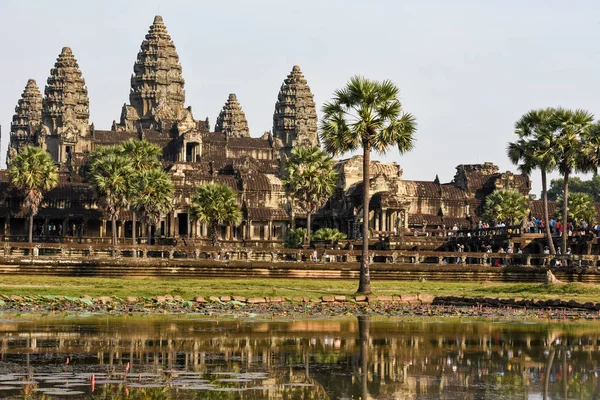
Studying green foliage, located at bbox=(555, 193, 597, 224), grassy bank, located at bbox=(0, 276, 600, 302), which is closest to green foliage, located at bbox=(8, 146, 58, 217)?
grassy bank, located at bbox=(0, 276, 600, 302)

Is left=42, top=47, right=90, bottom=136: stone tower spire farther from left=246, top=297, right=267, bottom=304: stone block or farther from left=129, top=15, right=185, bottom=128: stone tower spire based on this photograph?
left=246, top=297, right=267, bottom=304: stone block

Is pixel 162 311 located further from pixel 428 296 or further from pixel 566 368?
pixel 566 368

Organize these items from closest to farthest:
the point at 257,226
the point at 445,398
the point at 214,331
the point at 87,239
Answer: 1. the point at 445,398
2. the point at 214,331
3. the point at 87,239
4. the point at 257,226

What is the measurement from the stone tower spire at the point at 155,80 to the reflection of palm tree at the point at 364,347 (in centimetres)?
14839

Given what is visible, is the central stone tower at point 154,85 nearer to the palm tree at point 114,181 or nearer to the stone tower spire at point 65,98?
the stone tower spire at point 65,98

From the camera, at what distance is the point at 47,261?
61.8 m

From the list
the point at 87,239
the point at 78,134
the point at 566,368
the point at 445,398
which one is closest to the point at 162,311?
the point at 566,368

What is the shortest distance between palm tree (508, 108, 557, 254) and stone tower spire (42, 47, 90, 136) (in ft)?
351

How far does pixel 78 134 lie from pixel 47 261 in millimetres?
108210

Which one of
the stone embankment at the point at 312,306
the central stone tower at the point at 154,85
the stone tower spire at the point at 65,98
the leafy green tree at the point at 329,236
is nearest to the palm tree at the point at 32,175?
the leafy green tree at the point at 329,236

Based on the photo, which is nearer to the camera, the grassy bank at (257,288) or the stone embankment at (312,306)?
the stone embankment at (312,306)

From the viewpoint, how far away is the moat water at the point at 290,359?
22.3m

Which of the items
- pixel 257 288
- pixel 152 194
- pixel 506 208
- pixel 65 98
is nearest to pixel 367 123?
pixel 257 288

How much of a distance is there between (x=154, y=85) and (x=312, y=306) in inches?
5726
